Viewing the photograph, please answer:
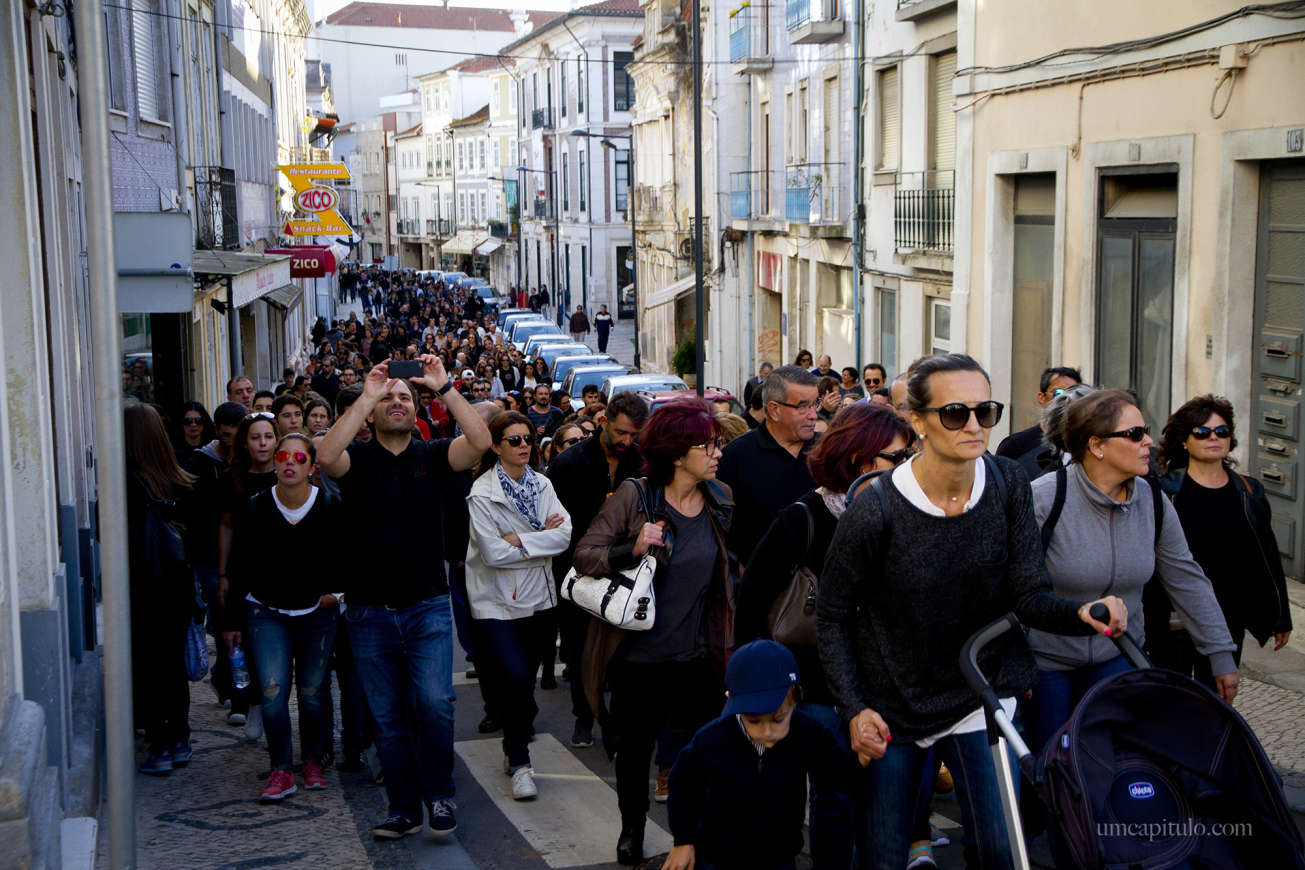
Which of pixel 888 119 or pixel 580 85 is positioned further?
pixel 580 85

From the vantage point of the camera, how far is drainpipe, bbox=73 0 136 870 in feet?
14.0

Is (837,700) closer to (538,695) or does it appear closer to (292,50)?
(538,695)

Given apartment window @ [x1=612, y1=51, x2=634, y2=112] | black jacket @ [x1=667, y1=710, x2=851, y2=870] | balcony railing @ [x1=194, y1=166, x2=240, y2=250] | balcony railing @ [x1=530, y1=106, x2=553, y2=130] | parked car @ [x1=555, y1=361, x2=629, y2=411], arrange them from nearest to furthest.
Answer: black jacket @ [x1=667, y1=710, x2=851, y2=870] → balcony railing @ [x1=194, y1=166, x2=240, y2=250] → parked car @ [x1=555, y1=361, x2=629, y2=411] → apartment window @ [x1=612, y1=51, x2=634, y2=112] → balcony railing @ [x1=530, y1=106, x2=553, y2=130]

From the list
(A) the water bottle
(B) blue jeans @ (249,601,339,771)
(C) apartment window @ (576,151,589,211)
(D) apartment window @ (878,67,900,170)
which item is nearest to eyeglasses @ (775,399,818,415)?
(B) blue jeans @ (249,601,339,771)

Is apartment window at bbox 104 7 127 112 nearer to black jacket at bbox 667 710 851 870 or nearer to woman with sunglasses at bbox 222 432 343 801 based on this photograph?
woman with sunglasses at bbox 222 432 343 801

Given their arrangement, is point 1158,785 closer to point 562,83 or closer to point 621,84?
point 621,84

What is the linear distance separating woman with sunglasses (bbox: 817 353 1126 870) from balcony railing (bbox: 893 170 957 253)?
1485cm

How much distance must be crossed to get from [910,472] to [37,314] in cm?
381

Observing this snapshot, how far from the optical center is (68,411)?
7684mm

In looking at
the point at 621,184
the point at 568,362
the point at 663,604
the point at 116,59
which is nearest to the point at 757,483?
the point at 663,604

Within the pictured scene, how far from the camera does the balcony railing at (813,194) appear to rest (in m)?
25.4

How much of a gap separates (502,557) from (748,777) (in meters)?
2.48

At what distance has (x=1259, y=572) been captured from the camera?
622 centimetres

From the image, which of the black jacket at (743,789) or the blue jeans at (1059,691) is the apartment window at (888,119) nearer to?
the blue jeans at (1059,691)
